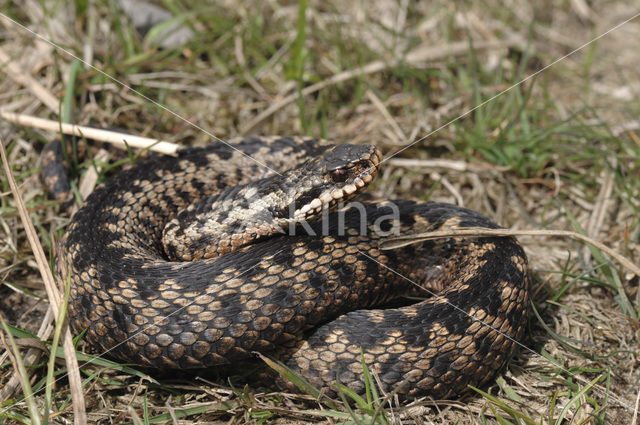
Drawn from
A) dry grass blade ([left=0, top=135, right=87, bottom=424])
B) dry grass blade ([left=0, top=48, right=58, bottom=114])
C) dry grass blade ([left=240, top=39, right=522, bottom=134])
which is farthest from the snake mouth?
dry grass blade ([left=0, top=48, right=58, bottom=114])

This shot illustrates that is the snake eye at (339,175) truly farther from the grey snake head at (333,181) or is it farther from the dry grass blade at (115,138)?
the dry grass blade at (115,138)

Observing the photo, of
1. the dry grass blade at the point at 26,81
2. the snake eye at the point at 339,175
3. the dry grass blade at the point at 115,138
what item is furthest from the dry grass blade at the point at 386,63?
the snake eye at the point at 339,175

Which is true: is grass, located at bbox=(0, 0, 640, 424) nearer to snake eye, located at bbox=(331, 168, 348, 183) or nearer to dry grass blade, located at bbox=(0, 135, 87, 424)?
dry grass blade, located at bbox=(0, 135, 87, 424)

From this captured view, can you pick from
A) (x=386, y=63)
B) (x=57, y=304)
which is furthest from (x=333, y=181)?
(x=386, y=63)

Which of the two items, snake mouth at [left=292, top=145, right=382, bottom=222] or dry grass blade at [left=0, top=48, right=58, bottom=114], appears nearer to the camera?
snake mouth at [left=292, top=145, right=382, bottom=222]

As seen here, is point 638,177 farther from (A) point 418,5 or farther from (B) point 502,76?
(A) point 418,5

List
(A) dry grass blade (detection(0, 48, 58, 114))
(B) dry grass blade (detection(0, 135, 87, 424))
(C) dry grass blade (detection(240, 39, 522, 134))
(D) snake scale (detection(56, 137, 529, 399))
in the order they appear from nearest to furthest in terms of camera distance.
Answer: (B) dry grass blade (detection(0, 135, 87, 424)) → (D) snake scale (detection(56, 137, 529, 399)) → (A) dry grass blade (detection(0, 48, 58, 114)) → (C) dry grass blade (detection(240, 39, 522, 134))
